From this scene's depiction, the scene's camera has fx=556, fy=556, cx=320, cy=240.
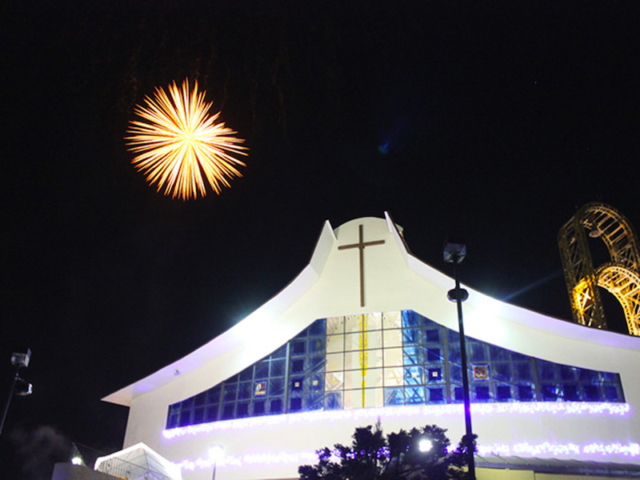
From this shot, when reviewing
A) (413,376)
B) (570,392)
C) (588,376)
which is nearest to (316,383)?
(413,376)

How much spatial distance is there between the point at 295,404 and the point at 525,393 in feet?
20.4

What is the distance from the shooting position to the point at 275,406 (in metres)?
16.0

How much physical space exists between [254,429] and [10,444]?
629 inches

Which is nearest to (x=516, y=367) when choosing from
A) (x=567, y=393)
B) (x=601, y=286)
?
(x=567, y=393)

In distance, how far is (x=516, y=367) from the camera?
47.8 feet

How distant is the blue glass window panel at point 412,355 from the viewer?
1561 centimetres

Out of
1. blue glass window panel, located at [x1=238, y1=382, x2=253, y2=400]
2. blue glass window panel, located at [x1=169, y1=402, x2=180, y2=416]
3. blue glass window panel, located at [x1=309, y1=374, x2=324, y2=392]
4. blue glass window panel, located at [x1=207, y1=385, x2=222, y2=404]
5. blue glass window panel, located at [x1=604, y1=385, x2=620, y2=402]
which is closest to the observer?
blue glass window panel, located at [x1=604, y1=385, x2=620, y2=402]

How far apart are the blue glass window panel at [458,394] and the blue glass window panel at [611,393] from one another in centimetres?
340

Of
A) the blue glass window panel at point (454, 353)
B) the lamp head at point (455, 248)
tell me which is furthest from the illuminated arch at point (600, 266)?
the lamp head at point (455, 248)

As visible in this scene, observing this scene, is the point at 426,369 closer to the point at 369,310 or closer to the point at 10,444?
the point at 369,310

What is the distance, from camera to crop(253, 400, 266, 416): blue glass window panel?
16.1m

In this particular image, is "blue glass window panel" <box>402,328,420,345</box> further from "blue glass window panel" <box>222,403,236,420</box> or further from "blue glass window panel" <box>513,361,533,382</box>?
"blue glass window panel" <box>222,403,236,420</box>

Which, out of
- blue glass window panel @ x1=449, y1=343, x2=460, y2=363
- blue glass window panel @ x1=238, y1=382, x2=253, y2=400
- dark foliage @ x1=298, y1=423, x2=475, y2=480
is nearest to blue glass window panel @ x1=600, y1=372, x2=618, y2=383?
blue glass window panel @ x1=449, y1=343, x2=460, y2=363

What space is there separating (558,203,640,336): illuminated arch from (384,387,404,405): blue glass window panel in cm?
1185
